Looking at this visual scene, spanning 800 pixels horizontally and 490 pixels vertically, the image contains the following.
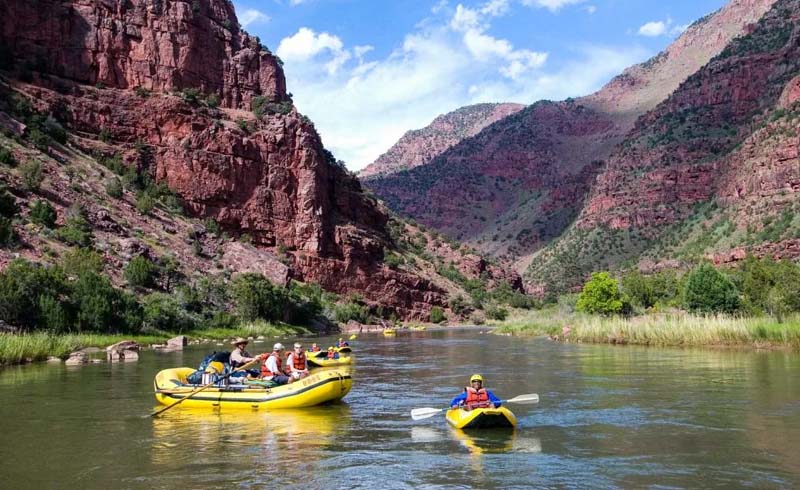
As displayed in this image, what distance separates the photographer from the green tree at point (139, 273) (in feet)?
158

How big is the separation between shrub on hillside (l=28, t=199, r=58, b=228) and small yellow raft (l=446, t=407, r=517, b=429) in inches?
1687

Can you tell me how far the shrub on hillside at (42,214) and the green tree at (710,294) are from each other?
4268 centimetres

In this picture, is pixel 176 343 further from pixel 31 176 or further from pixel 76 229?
pixel 31 176

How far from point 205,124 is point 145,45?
1238 centimetres

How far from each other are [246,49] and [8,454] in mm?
85510

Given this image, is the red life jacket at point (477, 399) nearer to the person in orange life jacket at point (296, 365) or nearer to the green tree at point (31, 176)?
the person in orange life jacket at point (296, 365)

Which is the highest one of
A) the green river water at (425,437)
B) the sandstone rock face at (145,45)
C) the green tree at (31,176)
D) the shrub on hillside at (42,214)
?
the sandstone rock face at (145,45)

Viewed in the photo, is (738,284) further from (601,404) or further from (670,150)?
(670,150)

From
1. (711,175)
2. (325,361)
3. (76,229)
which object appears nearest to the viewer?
(325,361)

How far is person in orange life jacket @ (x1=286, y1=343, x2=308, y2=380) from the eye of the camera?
19.3 metres

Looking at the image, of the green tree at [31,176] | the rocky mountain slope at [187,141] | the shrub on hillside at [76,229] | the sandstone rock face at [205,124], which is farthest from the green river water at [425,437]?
the sandstone rock face at [205,124]

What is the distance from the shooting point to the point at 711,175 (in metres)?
107

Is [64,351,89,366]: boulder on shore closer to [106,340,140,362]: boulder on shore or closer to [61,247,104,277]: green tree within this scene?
[106,340,140,362]: boulder on shore

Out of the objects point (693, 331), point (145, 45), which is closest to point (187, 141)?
point (145, 45)
